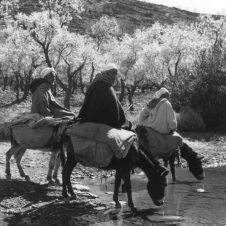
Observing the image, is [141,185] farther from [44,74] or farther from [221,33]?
[221,33]

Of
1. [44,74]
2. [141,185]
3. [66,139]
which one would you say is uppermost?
[44,74]

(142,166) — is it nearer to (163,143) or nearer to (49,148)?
(49,148)

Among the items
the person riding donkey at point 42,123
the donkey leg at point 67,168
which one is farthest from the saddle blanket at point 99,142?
the person riding donkey at point 42,123

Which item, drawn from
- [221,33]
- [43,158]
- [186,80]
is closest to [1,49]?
[221,33]

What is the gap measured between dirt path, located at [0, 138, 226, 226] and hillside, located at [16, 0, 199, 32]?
12200cm

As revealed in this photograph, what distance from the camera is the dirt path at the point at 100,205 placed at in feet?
24.3

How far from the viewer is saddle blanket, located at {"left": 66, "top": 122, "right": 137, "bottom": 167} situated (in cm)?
783

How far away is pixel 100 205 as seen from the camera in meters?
8.44

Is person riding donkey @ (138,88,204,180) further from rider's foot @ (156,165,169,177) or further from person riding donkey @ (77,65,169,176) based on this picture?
rider's foot @ (156,165,169,177)

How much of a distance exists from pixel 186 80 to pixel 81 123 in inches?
826

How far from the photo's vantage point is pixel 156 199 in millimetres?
7953

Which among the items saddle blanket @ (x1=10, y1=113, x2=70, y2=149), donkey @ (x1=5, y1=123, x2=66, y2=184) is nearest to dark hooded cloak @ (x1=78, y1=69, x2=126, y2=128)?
saddle blanket @ (x1=10, y1=113, x2=70, y2=149)

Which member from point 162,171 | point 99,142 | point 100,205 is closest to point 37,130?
point 99,142

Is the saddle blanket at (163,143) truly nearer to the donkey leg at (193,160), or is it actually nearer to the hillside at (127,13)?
the donkey leg at (193,160)
